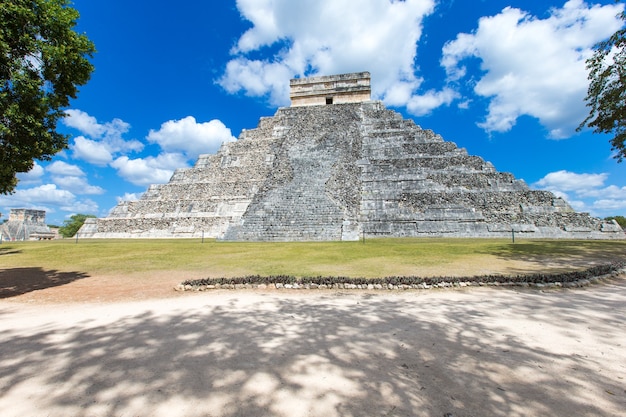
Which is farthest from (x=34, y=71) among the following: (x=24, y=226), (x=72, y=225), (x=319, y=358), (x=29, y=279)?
(x=72, y=225)

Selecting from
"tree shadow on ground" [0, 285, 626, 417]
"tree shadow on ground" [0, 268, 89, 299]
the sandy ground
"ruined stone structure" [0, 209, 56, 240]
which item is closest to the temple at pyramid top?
"ruined stone structure" [0, 209, 56, 240]

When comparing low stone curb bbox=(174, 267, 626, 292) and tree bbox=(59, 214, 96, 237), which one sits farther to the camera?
tree bbox=(59, 214, 96, 237)

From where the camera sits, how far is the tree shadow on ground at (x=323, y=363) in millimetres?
2482

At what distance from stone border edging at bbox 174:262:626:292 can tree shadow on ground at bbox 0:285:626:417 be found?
61.6 inches

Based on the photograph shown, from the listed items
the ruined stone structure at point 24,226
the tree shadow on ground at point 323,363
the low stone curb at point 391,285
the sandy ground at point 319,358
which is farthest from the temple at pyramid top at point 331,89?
the tree shadow on ground at point 323,363

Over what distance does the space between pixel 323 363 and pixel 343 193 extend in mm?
16732

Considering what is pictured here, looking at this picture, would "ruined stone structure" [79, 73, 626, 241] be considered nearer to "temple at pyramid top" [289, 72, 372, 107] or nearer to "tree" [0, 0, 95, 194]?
"temple at pyramid top" [289, 72, 372, 107]

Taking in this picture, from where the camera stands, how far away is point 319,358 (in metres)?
3.28

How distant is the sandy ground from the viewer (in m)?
2.49

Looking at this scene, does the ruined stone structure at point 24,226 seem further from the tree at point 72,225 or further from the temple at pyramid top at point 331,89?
the temple at pyramid top at point 331,89

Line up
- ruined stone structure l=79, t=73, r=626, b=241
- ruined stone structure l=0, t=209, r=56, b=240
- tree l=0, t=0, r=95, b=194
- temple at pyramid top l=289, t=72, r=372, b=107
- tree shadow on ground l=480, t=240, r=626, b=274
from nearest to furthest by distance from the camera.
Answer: tree l=0, t=0, r=95, b=194
tree shadow on ground l=480, t=240, r=626, b=274
ruined stone structure l=79, t=73, r=626, b=241
ruined stone structure l=0, t=209, r=56, b=240
temple at pyramid top l=289, t=72, r=372, b=107

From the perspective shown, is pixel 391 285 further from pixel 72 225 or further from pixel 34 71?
pixel 72 225

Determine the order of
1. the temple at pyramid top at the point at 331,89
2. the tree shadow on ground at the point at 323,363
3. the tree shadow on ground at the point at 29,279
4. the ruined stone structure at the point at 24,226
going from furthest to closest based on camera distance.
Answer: the temple at pyramid top at the point at 331,89 → the ruined stone structure at the point at 24,226 → the tree shadow on ground at the point at 29,279 → the tree shadow on ground at the point at 323,363

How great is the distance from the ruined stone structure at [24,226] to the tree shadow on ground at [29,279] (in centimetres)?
2121
